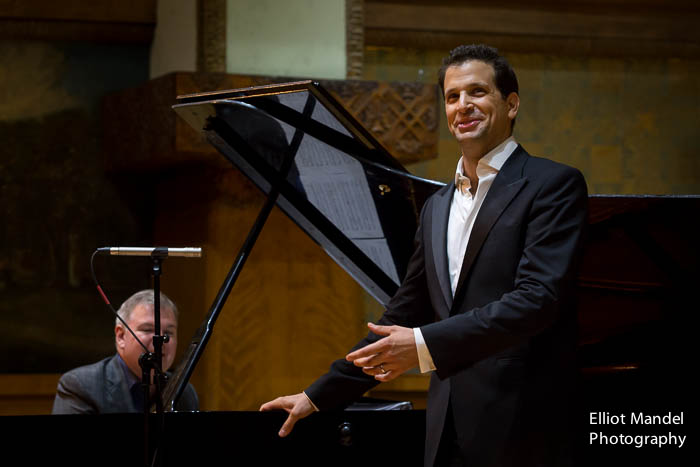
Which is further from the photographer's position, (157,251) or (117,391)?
(117,391)

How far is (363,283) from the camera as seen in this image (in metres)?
2.58

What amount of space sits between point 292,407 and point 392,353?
1.52 ft

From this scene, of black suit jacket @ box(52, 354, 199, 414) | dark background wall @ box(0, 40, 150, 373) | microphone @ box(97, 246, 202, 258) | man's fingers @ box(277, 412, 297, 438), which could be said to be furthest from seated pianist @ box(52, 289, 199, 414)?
dark background wall @ box(0, 40, 150, 373)

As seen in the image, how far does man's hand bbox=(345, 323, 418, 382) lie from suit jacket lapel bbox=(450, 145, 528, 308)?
124 millimetres

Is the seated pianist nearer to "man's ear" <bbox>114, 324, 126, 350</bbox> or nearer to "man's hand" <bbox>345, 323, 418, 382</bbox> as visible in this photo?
"man's ear" <bbox>114, 324, 126, 350</bbox>

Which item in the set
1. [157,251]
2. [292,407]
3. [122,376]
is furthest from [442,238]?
[122,376]

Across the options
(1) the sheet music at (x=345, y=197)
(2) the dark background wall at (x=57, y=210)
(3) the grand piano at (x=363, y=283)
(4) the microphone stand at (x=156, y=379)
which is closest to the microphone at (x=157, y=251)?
(4) the microphone stand at (x=156, y=379)

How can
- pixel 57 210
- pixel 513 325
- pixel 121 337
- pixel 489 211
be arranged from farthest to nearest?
pixel 57 210
pixel 121 337
pixel 489 211
pixel 513 325

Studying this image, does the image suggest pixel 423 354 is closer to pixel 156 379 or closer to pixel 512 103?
pixel 512 103

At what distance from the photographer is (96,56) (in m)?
4.40

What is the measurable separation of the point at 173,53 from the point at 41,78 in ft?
2.07

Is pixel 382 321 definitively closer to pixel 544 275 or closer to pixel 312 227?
pixel 544 275

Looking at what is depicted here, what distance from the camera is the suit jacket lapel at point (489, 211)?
4.97 ft

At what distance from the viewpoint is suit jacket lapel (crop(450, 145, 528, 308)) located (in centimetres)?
151
